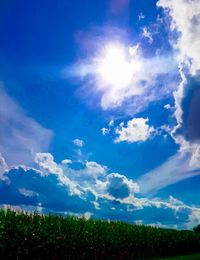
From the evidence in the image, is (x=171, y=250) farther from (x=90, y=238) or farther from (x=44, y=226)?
(x=44, y=226)

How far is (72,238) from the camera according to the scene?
19.0m

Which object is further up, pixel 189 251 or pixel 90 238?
pixel 189 251

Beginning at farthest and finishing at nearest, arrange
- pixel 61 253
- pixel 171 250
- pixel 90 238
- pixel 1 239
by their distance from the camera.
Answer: pixel 171 250
pixel 90 238
pixel 61 253
pixel 1 239

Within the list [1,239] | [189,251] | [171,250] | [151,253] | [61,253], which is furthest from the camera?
[189,251]

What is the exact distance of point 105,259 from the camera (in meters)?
21.1

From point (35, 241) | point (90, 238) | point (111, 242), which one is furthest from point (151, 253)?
point (35, 241)

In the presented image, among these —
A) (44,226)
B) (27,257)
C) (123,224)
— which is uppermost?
(123,224)

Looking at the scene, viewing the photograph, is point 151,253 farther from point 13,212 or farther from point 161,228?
point 13,212

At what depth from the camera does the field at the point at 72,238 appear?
53.0 ft

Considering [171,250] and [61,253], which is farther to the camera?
[171,250]

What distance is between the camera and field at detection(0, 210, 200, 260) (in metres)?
16.2

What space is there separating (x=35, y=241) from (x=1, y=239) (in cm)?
186

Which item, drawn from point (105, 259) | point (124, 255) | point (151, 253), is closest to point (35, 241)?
point (105, 259)

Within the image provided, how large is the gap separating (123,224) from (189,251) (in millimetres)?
11803
